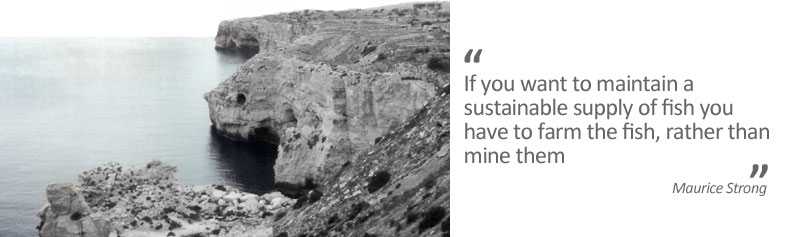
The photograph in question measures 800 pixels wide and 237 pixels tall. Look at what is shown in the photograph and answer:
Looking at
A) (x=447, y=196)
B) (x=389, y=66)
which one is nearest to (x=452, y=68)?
(x=447, y=196)

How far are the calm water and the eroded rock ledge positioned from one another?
19.8 ft

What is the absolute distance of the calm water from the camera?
222 feet

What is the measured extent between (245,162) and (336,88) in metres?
16.2

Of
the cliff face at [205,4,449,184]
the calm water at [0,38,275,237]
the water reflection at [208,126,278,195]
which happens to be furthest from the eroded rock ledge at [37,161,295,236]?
the water reflection at [208,126,278,195]

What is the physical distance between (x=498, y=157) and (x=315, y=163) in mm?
48024

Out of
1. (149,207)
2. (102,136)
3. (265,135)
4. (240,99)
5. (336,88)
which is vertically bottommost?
(102,136)

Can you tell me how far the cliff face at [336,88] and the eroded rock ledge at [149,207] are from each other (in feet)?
22.2

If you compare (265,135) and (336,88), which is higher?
(336,88)

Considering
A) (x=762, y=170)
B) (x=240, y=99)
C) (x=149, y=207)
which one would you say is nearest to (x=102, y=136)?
(x=240, y=99)

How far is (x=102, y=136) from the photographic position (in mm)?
88000

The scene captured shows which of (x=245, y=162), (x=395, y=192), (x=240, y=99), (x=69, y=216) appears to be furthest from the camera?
(x=240, y=99)

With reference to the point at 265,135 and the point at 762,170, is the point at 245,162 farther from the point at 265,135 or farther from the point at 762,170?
the point at 762,170

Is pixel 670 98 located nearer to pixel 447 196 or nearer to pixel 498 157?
pixel 498 157

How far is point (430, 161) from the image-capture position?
3069cm
